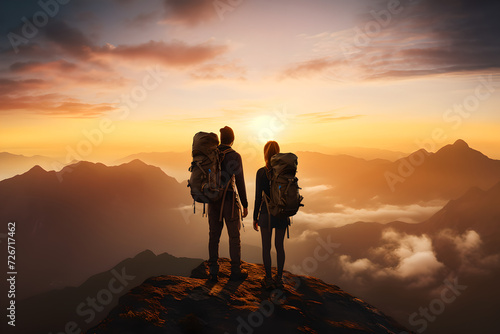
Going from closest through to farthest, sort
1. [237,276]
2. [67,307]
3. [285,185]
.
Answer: [285,185]
[237,276]
[67,307]

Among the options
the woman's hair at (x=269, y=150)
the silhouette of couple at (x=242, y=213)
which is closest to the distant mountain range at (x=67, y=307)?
the silhouette of couple at (x=242, y=213)

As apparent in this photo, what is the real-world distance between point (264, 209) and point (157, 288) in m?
3.52

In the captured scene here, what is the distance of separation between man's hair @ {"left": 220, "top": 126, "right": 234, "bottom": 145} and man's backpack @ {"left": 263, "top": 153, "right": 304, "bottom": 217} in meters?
1.40

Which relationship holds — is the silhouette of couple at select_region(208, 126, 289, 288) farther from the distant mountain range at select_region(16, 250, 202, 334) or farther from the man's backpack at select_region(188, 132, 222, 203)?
the distant mountain range at select_region(16, 250, 202, 334)

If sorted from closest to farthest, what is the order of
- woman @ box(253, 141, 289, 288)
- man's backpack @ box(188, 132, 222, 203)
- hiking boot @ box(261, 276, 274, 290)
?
man's backpack @ box(188, 132, 222, 203)
woman @ box(253, 141, 289, 288)
hiking boot @ box(261, 276, 274, 290)

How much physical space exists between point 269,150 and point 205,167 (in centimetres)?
179

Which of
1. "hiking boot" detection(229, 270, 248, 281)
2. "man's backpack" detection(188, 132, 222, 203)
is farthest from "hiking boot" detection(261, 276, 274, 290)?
"man's backpack" detection(188, 132, 222, 203)

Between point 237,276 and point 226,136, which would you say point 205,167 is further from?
point 237,276

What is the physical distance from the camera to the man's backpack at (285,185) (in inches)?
275

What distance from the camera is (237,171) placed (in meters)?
7.68

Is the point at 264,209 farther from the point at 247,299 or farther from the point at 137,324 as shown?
the point at 137,324

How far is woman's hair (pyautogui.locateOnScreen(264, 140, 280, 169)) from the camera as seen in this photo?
7.45 m

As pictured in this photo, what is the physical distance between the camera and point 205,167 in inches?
287

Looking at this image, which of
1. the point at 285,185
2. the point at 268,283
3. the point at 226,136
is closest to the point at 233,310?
the point at 268,283
